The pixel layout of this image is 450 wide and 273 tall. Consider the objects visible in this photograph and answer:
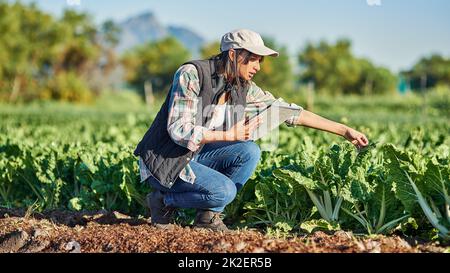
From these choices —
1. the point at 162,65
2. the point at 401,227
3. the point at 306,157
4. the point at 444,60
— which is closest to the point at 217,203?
the point at 306,157

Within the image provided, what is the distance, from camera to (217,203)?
4.41m

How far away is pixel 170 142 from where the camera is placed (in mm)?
4250

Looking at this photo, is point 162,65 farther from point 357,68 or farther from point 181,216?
point 181,216

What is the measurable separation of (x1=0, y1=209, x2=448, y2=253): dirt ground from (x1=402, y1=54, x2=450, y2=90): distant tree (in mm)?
47147

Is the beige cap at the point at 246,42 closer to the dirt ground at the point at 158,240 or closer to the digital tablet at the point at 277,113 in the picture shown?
the digital tablet at the point at 277,113

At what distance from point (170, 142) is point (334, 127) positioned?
1.04 m

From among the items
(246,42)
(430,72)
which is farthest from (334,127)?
(430,72)

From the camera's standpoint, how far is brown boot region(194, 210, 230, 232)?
4480mm

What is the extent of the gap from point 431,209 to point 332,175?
0.63m

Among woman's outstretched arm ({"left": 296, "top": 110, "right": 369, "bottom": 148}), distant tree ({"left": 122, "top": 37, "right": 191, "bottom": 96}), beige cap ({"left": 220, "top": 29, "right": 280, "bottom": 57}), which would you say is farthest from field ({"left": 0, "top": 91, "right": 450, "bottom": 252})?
distant tree ({"left": 122, "top": 37, "right": 191, "bottom": 96})

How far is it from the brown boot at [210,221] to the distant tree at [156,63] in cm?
5080

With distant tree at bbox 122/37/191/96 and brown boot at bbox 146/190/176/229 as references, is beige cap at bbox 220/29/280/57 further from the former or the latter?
distant tree at bbox 122/37/191/96

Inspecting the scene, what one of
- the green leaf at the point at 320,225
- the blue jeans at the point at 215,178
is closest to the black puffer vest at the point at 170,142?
the blue jeans at the point at 215,178

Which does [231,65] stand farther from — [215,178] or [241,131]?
[215,178]
